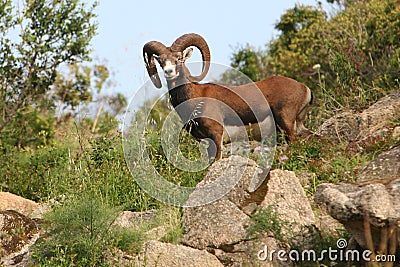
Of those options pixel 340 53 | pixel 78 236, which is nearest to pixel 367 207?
pixel 78 236

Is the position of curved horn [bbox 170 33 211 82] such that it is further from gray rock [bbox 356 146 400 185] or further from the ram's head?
gray rock [bbox 356 146 400 185]

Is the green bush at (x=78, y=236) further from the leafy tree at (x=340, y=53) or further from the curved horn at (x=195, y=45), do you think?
the leafy tree at (x=340, y=53)

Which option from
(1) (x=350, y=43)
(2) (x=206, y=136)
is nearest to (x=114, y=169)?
(2) (x=206, y=136)

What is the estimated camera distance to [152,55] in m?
11.7

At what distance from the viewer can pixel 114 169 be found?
34.2ft

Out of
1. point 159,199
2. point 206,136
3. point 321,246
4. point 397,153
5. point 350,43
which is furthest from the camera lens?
point 350,43

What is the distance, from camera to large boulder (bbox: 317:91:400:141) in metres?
11.4

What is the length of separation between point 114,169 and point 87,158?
30.1 inches

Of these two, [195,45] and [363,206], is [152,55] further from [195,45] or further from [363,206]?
[363,206]

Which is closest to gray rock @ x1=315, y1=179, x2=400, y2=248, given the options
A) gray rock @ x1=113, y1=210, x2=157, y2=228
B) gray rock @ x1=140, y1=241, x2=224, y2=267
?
gray rock @ x1=140, y1=241, x2=224, y2=267

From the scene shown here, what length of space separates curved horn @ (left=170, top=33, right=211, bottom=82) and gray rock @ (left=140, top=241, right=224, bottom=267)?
422 cm

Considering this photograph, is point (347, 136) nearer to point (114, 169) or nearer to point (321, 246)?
point (114, 169)

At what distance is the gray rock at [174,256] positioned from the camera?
7.68 metres

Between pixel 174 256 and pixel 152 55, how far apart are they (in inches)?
181
